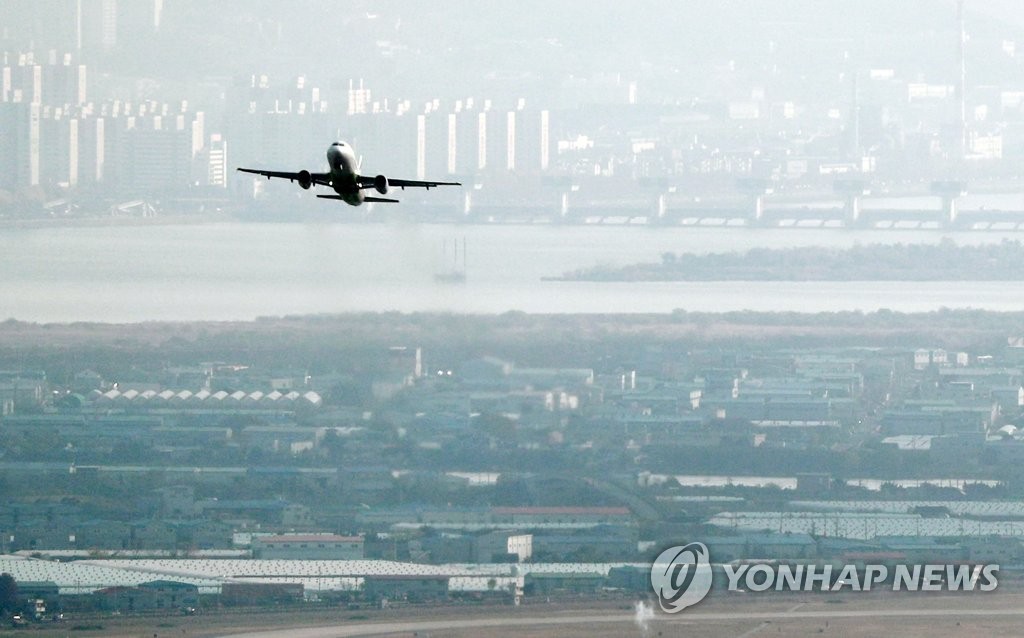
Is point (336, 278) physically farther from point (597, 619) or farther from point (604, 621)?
point (604, 621)

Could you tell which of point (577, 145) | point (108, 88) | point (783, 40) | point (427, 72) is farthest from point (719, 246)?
point (783, 40)

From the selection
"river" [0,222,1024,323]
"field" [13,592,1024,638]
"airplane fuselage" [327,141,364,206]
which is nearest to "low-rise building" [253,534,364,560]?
"field" [13,592,1024,638]

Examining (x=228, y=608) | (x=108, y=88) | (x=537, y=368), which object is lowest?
(x=228, y=608)

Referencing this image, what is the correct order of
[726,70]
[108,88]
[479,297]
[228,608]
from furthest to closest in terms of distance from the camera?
[726,70] → [108,88] → [479,297] → [228,608]

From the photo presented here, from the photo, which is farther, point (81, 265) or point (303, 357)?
point (81, 265)

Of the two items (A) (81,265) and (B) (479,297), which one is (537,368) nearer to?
A: (B) (479,297)

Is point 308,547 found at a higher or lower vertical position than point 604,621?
higher

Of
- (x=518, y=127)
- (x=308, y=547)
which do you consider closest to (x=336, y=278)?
(x=518, y=127)
